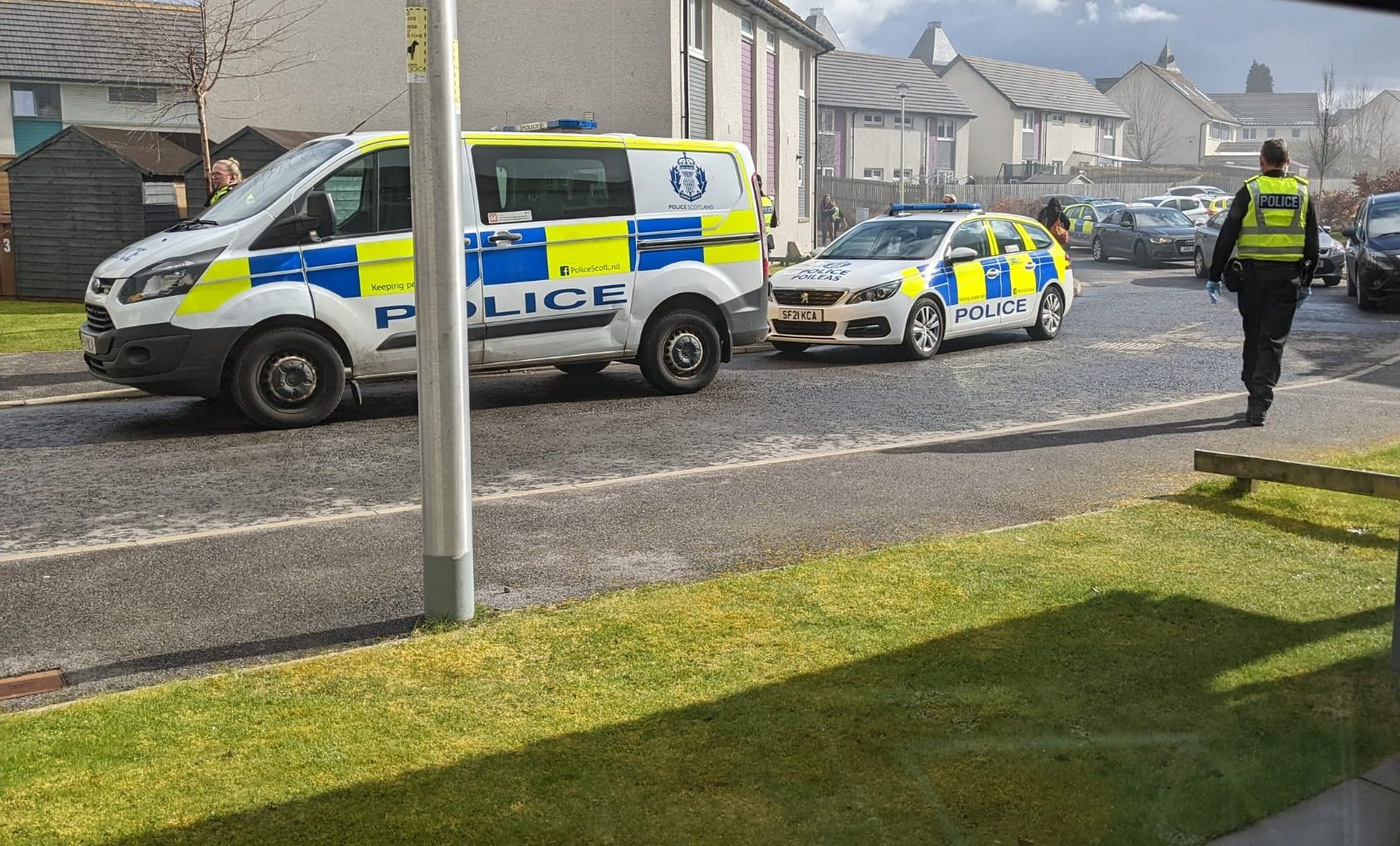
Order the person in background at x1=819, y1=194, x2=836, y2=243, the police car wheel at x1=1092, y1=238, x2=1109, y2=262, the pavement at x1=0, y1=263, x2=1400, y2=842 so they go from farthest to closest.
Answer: the person in background at x1=819, y1=194, x2=836, y2=243 → the police car wheel at x1=1092, y1=238, x2=1109, y2=262 → the pavement at x1=0, y1=263, x2=1400, y2=842

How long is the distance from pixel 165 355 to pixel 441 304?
17.8 feet

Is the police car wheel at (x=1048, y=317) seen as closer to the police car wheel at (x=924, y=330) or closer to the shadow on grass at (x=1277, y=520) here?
the police car wheel at (x=924, y=330)

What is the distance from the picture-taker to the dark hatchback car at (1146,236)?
31484 mm

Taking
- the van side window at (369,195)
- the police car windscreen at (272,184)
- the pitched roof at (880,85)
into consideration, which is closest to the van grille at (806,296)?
the van side window at (369,195)

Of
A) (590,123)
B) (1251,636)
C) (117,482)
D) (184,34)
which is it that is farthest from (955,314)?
(184,34)

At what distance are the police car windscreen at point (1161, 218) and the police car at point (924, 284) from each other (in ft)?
52.8

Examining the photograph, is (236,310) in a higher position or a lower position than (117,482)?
higher

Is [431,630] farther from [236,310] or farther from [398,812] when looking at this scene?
[236,310]

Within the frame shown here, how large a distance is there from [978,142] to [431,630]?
287 ft

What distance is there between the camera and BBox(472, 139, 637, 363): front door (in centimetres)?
1093

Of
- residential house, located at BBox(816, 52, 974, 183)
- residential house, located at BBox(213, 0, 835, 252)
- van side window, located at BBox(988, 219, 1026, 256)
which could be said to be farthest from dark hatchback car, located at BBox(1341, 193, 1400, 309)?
residential house, located at BBox(816, 52, 974, 183)

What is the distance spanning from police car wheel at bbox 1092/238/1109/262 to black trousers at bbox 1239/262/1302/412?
956 inches

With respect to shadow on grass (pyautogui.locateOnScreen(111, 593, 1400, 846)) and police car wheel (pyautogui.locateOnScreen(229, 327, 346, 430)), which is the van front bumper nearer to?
police car wheel (pyautogui.locateOnScreen(229, 327, 346, 430))

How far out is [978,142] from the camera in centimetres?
8906
